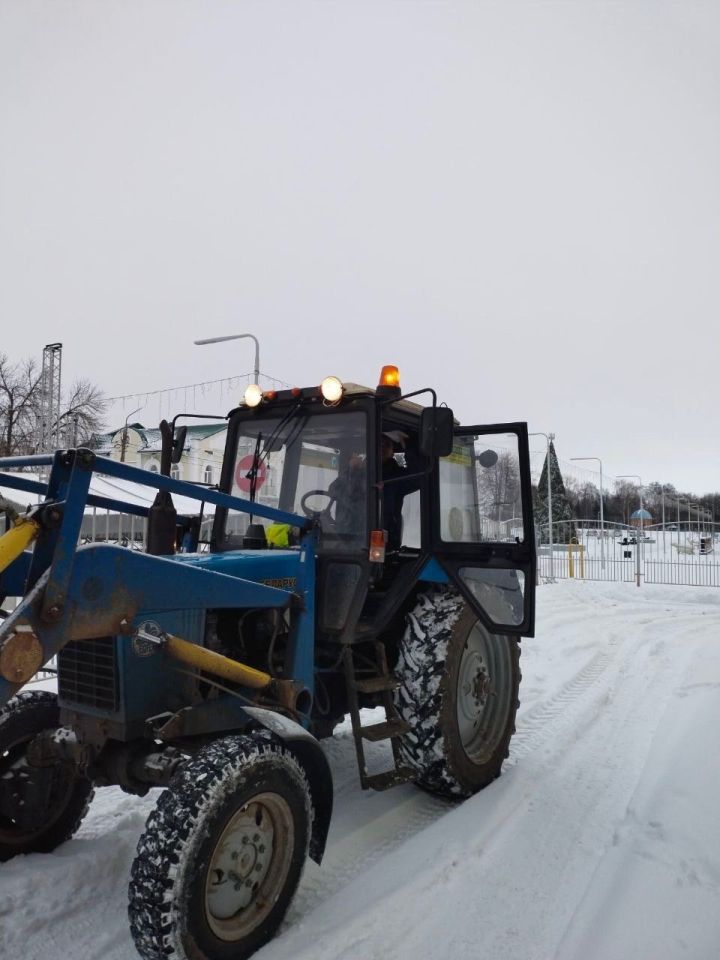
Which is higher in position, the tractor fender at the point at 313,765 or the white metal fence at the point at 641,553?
the white metal fence at the point at 641,553

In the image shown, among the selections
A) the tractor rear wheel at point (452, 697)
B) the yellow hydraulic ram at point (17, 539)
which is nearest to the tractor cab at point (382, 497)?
the tractor rear wheel at point (452, 697)

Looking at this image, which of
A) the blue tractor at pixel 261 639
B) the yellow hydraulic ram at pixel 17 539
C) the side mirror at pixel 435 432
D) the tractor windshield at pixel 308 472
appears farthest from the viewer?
the tractor windshield at pixel 308 472

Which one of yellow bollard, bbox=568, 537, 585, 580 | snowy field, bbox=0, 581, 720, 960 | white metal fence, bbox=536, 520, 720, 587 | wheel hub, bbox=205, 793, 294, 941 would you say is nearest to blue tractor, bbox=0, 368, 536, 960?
wheel hub, bbox=205, 793, 294, 941

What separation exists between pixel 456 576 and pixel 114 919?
2453mm

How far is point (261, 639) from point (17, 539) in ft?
4.65

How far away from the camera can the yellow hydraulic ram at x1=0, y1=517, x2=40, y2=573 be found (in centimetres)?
221

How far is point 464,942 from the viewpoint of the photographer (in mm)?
2639

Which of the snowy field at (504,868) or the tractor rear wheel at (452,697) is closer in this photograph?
the snowy field at (504,868)

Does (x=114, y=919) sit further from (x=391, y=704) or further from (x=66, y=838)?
(x=391, y=704)

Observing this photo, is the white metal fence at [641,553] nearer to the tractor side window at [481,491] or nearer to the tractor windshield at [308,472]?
the tractor side window at [481,491]

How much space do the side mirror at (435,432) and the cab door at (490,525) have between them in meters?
0.72

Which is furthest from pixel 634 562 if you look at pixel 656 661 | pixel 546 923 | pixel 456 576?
pixel 546 923

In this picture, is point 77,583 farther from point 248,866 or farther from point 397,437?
point 397,437

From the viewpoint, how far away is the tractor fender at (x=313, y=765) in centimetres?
278
